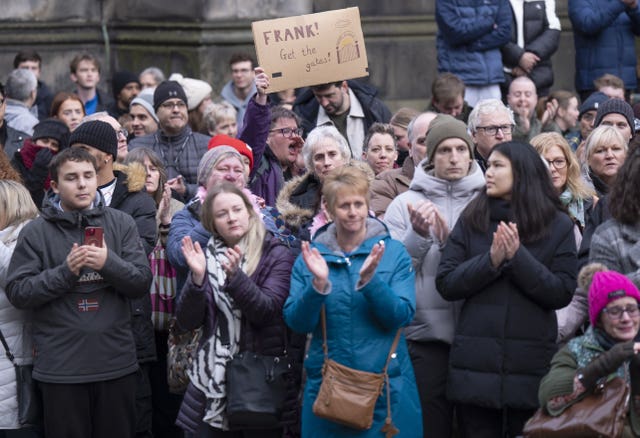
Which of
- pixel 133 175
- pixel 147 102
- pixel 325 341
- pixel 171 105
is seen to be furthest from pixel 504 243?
pixel 147 102

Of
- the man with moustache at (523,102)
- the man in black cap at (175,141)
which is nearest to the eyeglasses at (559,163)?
the man in black cap at (175,141)

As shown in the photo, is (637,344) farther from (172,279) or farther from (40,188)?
(40,188)

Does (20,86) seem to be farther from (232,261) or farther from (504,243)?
(504,243)

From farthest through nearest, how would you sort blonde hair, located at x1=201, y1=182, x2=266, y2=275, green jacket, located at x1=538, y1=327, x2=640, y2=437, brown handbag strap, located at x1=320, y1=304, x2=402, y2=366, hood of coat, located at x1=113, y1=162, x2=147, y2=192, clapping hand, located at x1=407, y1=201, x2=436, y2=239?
hood of coat, located at x1=113, y1=162, x2=147, y2=192, blonde hair, located at x1=201, y1=182, x2=266, y2=275, clapping hand, located at x1=407, y1=201, x2=436, y2=239, brown handbag strap, located at x1=320, y1=304, x2=402, y2=366, green jacket, located at x1=538, y1=327, x2=640, y2=437

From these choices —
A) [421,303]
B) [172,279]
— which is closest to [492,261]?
[421,303]

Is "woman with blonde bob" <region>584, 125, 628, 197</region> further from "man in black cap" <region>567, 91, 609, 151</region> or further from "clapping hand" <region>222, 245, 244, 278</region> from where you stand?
"clapping hand" <region>222, 245, 244, 278</region>

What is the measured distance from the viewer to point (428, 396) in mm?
8109

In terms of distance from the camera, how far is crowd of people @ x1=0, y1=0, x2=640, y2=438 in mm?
7684

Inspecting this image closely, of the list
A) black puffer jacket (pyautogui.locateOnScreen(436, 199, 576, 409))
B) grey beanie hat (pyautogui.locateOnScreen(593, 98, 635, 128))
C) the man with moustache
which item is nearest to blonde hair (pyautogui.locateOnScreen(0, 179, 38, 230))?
black puffer jacket (pyautogui.locateOnScreen(436, 199, 576, 409))

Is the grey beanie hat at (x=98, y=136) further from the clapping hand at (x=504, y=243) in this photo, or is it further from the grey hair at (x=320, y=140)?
the clapping hand at (x=504, y=243)

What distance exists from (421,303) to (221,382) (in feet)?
3.77

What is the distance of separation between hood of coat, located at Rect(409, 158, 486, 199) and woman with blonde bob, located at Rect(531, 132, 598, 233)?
0.97 m

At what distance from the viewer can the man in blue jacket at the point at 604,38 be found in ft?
46.3

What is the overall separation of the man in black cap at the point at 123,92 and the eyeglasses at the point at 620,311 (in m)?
7.67
